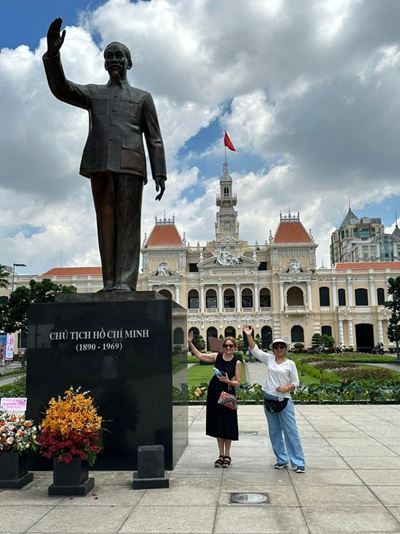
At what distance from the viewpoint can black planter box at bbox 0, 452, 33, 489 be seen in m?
5.47

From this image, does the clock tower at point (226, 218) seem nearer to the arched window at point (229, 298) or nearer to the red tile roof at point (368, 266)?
the arched window at point (229, 298)

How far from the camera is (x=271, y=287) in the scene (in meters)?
60.4

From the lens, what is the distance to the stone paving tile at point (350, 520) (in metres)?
4.14

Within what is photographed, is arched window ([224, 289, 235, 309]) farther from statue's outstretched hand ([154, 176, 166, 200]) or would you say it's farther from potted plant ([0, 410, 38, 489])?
potted plant ([0, 410, 38, 489])

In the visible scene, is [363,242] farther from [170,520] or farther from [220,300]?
Result: [170,520]

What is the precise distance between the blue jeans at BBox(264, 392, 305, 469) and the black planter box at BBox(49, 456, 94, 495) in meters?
2.37

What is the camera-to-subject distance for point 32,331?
650cm

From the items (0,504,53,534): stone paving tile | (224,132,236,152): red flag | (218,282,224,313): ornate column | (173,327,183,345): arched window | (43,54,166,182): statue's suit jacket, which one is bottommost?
(0,504,53,534): stone paving tile

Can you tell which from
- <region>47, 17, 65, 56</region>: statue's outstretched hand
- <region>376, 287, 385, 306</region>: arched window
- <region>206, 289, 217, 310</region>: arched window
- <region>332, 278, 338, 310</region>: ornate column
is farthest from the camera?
<region>206, 289, 217, 310</region>: arched window

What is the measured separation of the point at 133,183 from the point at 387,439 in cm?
568

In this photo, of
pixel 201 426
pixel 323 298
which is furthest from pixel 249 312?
pixel 201 426

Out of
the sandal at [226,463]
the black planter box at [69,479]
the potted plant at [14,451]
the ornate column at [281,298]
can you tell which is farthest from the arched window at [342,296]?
the black planter box at [69,479]

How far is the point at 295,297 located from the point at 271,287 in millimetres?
3719

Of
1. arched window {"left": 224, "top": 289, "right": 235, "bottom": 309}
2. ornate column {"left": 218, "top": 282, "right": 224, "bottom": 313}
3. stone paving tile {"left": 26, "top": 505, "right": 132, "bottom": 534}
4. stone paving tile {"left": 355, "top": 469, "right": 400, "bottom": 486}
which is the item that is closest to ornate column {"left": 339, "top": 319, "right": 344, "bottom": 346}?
arched window {"left": 224, "top": 289, "right": 235, "bottom": 309}
